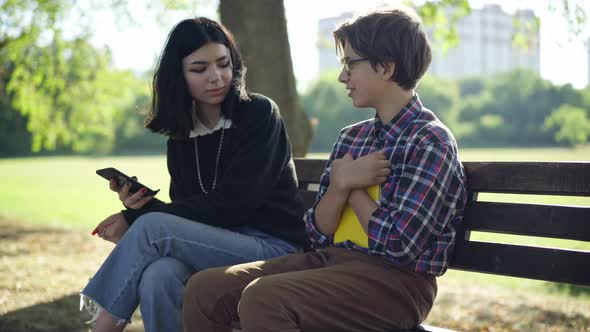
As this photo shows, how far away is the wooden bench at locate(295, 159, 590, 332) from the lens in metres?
2.61

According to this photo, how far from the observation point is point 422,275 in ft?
8.29

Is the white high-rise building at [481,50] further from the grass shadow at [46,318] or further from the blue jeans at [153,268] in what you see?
the blue jeans at [153,268]

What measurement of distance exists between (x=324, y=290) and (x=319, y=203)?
45 centimetres

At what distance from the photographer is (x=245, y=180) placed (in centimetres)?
306

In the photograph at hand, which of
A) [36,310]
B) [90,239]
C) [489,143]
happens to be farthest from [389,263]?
[489,143]

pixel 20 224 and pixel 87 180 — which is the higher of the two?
pixel 20 224

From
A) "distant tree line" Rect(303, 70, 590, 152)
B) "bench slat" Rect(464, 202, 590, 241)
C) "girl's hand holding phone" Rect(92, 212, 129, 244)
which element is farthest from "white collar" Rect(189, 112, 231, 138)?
"distant tree line" Rect(303, 70, 590, 152)

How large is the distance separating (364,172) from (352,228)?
262mm

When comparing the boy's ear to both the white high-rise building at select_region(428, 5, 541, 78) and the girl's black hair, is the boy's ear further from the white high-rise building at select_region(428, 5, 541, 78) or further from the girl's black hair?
the white high-rise building at select_region(428, 5, 541, 78)

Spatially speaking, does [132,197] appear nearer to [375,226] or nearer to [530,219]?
[375,226]

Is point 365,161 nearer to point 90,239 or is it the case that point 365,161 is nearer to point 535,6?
point 535,6

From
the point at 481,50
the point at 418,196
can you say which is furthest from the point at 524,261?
the point at 481,50

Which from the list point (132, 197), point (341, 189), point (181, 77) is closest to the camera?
point (341, 189)

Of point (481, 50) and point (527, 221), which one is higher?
point (527, 221)
